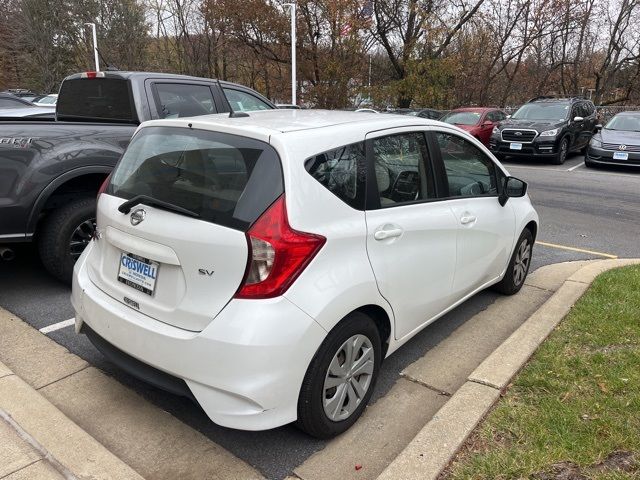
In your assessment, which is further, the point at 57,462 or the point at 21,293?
the point at 21,293

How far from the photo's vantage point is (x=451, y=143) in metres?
3.71

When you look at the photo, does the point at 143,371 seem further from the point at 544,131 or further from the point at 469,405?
the point at 544,131

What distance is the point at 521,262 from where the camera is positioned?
4754 mm

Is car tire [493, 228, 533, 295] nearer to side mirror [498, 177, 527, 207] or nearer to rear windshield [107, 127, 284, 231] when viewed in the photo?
side mirror [498, 177, 527, 207]

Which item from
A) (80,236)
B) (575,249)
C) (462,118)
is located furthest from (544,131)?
(80,236)

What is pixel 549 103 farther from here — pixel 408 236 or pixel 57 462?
pixel 57 462

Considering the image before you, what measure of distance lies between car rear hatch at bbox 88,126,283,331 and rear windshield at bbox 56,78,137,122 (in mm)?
2462

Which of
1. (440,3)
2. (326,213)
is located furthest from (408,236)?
(440,3)

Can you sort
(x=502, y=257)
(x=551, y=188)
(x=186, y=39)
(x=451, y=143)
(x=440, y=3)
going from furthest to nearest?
1. (x=186, y=39)
2. (x=440, y=3)
3. (x=551, y=188)
4. (x=502, y=257)
5. (x=451, y=143)

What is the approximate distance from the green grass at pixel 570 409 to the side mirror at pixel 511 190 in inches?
40.9

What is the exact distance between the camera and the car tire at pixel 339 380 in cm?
248

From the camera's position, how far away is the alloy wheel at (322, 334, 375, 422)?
2.62 metres

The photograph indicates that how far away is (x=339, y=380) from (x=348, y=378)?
0.08m

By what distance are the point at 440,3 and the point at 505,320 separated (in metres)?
24.0
